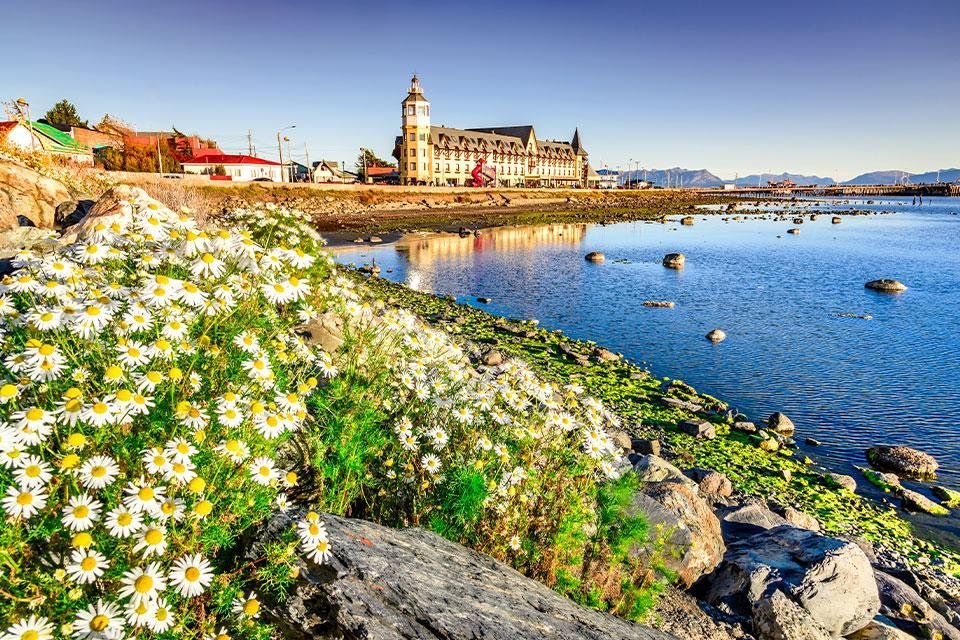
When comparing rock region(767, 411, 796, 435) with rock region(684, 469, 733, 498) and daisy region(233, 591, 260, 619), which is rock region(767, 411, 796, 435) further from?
daisy region(233, 591, 260, 619)

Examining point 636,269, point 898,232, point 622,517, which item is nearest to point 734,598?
point 622,517

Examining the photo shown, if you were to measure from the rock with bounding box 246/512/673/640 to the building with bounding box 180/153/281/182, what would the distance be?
281 ft

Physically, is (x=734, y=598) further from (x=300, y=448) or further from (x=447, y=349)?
(x=300, y=448)

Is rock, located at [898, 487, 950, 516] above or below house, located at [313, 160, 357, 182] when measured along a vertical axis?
below

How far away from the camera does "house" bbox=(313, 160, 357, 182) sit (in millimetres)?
121175

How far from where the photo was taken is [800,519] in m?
9.78

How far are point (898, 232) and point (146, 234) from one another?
8896 centimetres

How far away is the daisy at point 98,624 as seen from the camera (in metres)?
2.28

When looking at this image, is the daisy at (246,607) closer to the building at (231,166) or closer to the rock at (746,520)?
the rock at (746,520)

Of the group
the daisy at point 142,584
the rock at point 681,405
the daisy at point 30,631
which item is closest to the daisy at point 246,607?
the daisy at point 142,584

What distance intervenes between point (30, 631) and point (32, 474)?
71cm

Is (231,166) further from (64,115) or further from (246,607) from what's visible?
(246,607)

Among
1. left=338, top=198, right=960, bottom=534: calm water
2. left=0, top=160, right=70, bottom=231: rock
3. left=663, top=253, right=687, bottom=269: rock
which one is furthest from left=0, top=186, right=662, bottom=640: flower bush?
left=663, top=253, right=687, bottom=269: rock

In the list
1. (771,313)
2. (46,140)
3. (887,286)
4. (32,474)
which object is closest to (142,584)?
(32,474)
